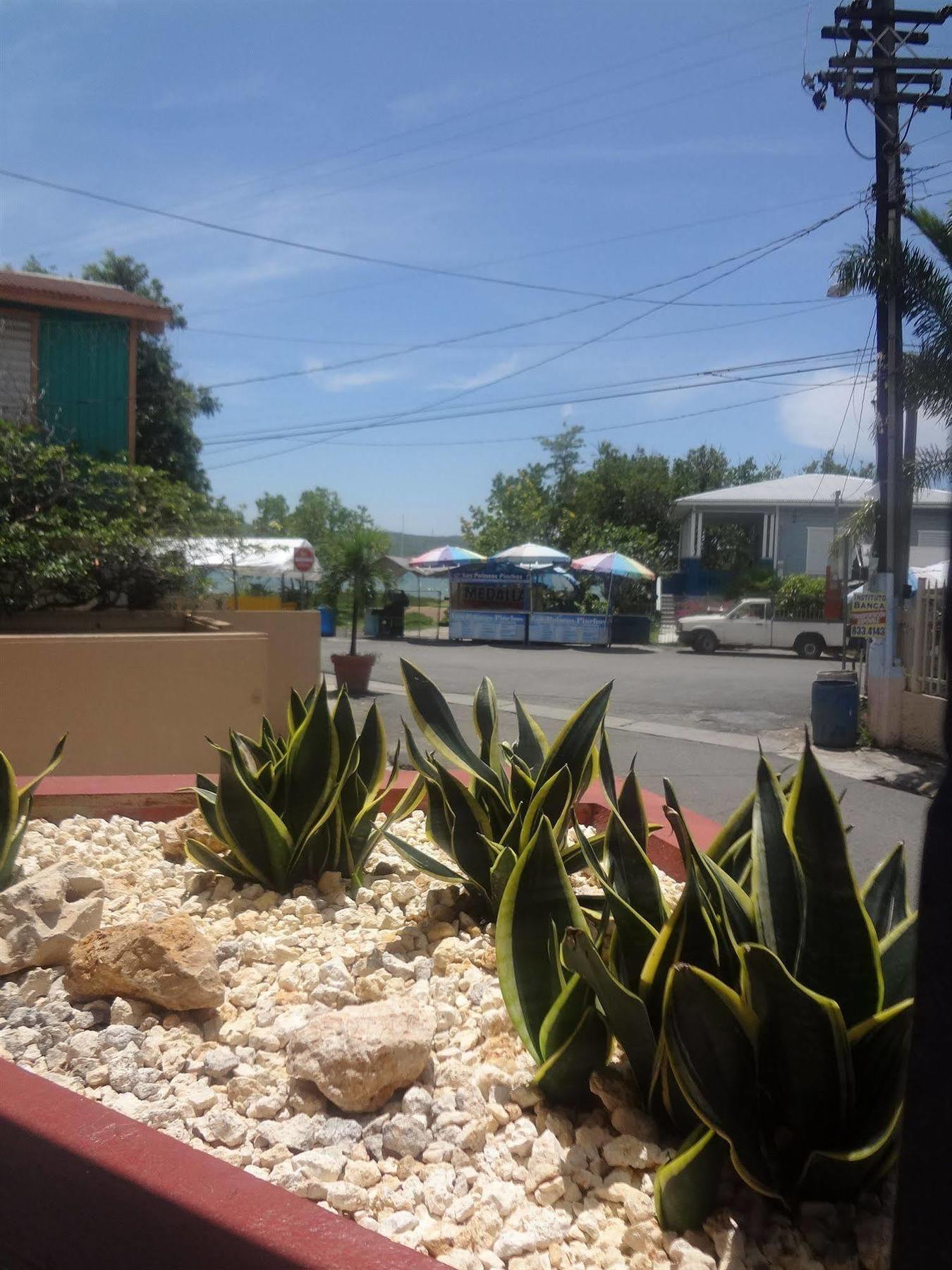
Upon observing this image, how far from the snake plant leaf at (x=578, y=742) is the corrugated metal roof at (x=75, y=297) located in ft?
35.3

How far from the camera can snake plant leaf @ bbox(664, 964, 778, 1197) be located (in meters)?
2.00

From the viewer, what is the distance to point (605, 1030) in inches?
94.4

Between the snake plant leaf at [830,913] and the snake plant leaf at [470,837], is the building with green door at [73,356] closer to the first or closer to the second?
the snake plant leaf at [470,837]

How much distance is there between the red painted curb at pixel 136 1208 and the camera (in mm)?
1929

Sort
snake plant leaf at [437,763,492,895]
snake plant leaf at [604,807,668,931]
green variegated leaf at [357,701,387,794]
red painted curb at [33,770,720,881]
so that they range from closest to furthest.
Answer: snake plant leaf at [604,807,668,931] < snake plant leaf at [437,763,492,895] < green variegated leaf at [357,701,387,794] < red painted curb at [33,770,720,881]

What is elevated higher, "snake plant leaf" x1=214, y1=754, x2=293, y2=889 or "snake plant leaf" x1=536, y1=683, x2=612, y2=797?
"snake plant leaf" x1=536, y1=683, x2=612, y2=797

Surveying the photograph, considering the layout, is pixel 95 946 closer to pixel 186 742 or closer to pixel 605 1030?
pixel 605 1030

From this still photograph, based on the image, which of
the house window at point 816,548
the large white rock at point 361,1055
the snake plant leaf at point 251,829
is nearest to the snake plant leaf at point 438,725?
the snake plant leaf at point 251,829

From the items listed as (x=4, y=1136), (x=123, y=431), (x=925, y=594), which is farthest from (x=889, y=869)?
(x=123, y=431)

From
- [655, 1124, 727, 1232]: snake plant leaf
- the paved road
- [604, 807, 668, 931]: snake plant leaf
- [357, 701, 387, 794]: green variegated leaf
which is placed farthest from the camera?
the paved road

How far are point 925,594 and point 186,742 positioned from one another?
29.0 ft

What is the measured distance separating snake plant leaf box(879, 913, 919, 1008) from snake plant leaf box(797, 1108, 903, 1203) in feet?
0.82

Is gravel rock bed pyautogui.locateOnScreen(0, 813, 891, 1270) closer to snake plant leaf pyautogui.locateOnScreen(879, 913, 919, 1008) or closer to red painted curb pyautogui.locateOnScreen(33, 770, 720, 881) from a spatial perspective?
snake plant leaf pyautogui.locateOnScreen(879, 913, 919, 1008)

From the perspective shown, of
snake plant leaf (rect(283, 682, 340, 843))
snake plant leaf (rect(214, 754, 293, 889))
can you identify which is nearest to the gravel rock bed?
snake plant leaf (rect(214, 754, 293, 889))
